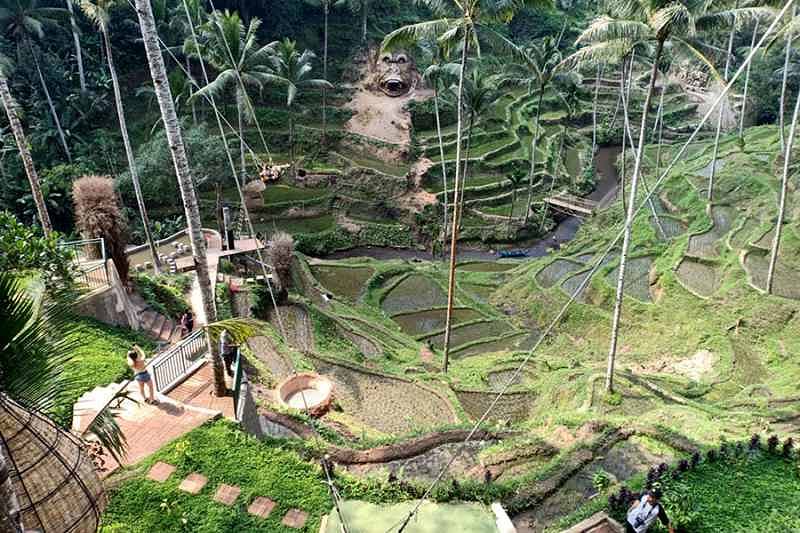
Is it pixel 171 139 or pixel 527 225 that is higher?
pixel 171 139

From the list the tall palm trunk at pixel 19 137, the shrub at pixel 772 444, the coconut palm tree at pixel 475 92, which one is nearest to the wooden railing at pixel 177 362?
the tall palm trunk at pixel 19 137

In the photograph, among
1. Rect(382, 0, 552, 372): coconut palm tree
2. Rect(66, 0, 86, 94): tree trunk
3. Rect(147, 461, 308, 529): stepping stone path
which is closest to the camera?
Rect(147, 461, 308, 529): stepping stone path

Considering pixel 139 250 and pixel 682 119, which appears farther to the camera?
pixel 682 119

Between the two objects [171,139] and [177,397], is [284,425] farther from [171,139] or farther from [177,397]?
[171,139]

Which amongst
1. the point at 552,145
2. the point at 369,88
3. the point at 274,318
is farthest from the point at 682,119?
the point at 274,318

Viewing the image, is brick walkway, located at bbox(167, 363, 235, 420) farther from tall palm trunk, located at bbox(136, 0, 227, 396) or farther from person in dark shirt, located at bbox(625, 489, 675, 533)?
person in dark shirt, located at bbox(625, 489, 675, 533)

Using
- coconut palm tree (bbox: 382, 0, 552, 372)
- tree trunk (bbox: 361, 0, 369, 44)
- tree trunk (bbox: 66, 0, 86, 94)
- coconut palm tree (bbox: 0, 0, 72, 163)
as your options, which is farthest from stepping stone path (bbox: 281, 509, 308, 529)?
tree trunk (bbox: 361, 0, 369, 44)

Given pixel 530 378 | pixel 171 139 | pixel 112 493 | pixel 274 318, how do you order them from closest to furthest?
pixel 112 493 < pixel 171 139 < pixel 530 378 < pixel 274 318
